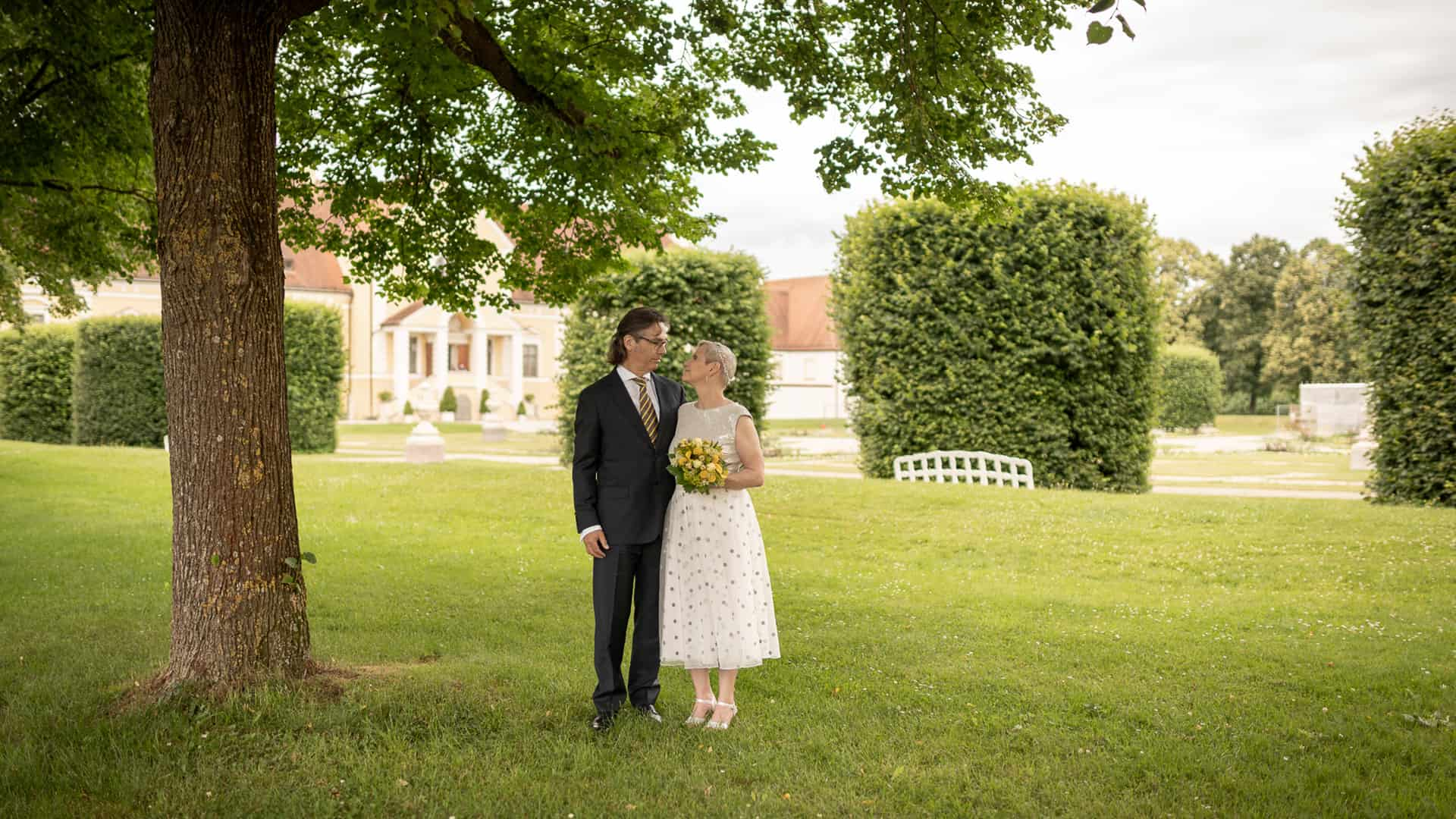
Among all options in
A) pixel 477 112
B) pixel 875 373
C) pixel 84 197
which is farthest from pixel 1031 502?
pixel 84 197

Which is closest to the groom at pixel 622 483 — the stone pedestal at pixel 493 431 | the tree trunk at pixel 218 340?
the tree trunk at pixel 218 340

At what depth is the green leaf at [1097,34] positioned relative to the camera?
4172 millimetres

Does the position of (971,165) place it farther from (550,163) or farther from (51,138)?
(51,138)

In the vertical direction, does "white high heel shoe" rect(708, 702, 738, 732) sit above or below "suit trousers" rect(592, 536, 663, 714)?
below

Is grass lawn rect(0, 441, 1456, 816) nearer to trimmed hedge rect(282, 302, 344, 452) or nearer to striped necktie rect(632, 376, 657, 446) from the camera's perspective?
striped necktie rect(632, 376, 657, 446)

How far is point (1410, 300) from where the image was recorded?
1351 centimetres

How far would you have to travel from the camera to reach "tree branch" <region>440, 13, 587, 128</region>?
6516 mm

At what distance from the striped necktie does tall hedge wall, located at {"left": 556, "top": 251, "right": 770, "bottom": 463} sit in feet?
47.1

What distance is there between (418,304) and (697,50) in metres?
43.0

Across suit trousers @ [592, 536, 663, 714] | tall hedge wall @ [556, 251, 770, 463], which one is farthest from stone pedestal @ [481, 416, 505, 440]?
suit trousers @ [592, 536, 663, 714]

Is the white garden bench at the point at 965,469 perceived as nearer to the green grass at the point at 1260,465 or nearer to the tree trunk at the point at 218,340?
the green grass at the point at 1260,465

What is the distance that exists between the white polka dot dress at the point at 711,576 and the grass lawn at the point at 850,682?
42 cm

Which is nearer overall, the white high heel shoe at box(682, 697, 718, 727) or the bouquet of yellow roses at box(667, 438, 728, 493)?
the bouquet of yellow roses at box(667, 438, 728, 493)

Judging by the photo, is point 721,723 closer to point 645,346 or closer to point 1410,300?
point 645,346
